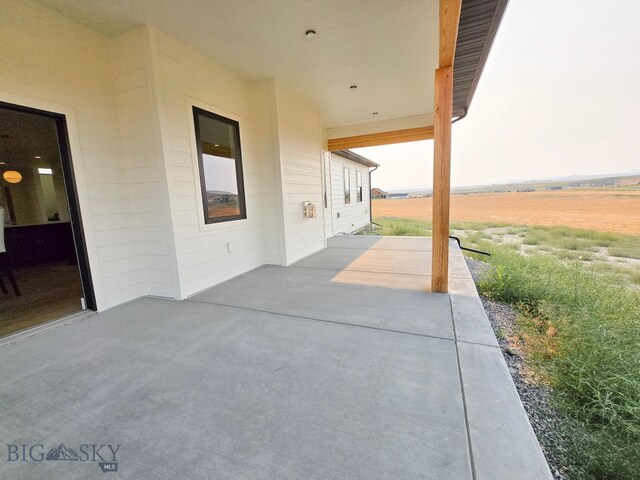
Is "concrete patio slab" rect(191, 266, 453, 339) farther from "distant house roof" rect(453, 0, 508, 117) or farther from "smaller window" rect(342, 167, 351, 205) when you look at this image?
"smaller window" rect(342, 167, 351, 205)

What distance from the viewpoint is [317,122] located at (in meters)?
6.03

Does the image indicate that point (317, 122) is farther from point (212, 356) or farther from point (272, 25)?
point (212, 356)

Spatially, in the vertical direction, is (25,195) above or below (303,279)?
above

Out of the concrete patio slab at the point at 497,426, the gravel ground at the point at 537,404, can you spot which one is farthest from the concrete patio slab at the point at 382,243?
the concrete patio slab at the point at 497,426

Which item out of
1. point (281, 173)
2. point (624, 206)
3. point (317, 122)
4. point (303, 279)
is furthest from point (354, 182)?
point (624, 206)

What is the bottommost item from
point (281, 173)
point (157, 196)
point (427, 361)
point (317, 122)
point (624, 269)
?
point (624, 269)

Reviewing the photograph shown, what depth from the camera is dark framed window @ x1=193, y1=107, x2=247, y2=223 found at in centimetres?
368

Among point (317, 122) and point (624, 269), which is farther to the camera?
point (317, 122)

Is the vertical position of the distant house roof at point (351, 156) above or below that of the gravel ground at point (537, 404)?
above

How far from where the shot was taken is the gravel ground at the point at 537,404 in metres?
1.31

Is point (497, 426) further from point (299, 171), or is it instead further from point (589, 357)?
point (299, 171)

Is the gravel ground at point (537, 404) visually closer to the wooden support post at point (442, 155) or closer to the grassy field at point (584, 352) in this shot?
the grassy field at point (584, 352)

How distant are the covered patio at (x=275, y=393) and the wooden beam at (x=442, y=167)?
519 millimetres

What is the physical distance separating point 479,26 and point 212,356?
4343 millimetres
